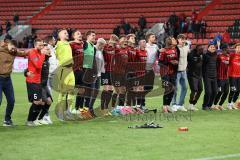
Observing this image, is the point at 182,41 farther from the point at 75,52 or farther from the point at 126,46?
the point at 75,52

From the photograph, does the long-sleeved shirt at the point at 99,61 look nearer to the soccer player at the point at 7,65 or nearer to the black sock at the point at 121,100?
the black sock at the point at 121,100

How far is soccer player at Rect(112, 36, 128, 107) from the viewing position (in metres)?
15.0

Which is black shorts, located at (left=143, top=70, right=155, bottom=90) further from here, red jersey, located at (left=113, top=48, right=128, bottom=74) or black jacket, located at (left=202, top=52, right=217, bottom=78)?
black jacket, located at (left=202, top=52, right=217, bottom=78)

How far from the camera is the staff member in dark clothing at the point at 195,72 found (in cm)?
1612

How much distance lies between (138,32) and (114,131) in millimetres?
22713

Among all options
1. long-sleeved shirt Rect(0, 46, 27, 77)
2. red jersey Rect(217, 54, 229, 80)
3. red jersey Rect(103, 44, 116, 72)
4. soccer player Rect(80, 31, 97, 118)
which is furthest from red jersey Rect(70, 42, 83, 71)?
red jersey Rect(217, 54, 229, 80)

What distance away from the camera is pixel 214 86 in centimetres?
1633

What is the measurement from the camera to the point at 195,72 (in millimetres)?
16094

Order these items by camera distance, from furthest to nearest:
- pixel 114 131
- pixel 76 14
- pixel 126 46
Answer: pixel 76 14 < pixel 126 46 < pixel 114 131

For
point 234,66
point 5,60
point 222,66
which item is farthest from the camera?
point 234,66

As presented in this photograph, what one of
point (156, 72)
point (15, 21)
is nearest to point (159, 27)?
point (15, 21)

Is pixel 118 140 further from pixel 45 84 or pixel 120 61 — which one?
pixel 120 61

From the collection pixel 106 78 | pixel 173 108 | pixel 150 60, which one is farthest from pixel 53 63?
pixel 173 108

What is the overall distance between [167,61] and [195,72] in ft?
3.54
